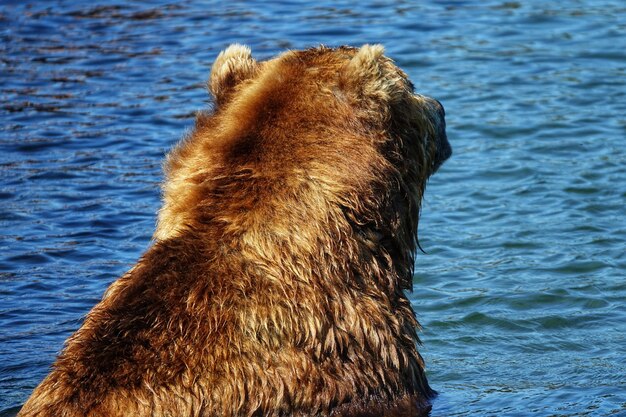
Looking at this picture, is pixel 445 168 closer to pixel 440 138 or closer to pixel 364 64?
pixel 440 138

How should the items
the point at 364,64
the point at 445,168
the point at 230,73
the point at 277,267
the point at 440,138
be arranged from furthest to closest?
the point at 445,168
the point at 440,138
the point at 230,73
the point at 364,64
the point at 277,267

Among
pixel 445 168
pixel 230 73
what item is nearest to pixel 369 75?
pixel 230 73

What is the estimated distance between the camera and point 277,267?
4324mm

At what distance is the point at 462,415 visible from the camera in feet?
18.2

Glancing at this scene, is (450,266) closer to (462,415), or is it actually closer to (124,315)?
(462,415)

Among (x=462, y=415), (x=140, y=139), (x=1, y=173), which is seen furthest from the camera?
(x=140, y=139)

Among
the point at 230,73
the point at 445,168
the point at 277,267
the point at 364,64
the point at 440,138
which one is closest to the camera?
the point at 277,267

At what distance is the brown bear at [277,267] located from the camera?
4059 millimetres

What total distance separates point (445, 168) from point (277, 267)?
5.66m

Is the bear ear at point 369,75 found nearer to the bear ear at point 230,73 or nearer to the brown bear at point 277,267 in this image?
the brown bear at point 277,267

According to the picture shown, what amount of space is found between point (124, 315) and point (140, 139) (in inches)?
258

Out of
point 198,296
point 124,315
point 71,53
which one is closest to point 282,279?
point 198,296

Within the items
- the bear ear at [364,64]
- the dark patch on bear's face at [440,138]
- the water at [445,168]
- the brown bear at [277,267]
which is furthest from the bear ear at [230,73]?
the water at [445,168]

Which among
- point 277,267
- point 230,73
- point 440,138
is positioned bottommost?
point 277,267
